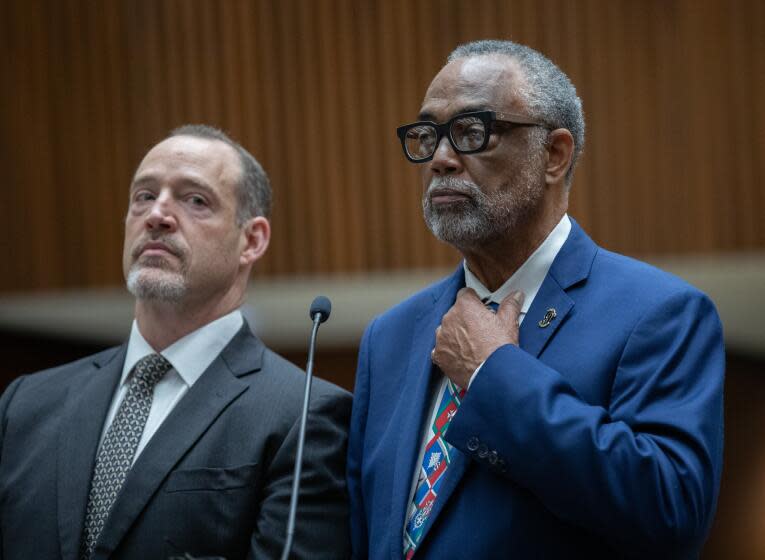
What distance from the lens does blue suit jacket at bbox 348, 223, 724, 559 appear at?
5.36 feet

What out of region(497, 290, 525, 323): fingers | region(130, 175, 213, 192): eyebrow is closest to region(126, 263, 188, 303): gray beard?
region(130, 175, 213, 192): eyebrow

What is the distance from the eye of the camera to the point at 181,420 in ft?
7.32

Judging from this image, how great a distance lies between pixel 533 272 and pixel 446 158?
279 millimetres

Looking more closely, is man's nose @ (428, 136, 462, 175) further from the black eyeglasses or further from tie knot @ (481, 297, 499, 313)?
tie knot @ (481, 297, 499, 313)

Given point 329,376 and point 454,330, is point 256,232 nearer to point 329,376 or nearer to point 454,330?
point 454,330

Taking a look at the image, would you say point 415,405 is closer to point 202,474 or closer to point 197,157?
point 202,474

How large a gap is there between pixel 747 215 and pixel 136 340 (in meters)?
2.84

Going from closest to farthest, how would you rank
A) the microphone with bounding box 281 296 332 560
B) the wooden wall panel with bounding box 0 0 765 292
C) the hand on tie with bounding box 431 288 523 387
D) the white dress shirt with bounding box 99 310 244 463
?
the microphone with bounding box 281 296 332 560 < the hand on tie with bounding box 431 288 523 387 < the white dress shirt with bounding box 99 310 244 463 < the wooden wall panel with bounding box 0 0 765 292

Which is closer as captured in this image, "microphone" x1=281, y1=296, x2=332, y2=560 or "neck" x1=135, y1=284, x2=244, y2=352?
"microphone" x1=281, y1=296, x2=332, y2=560

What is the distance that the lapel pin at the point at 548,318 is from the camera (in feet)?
6.16

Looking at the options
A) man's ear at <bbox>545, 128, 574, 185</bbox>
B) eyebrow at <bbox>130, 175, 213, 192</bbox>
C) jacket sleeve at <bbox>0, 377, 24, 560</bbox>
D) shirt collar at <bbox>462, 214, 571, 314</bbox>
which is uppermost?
man's ear at <bbox>545, 128, 574, 185</bbox>

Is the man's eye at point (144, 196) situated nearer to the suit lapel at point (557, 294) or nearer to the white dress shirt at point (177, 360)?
the white dress shirt at point (177, 360)

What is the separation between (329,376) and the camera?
15.4ft

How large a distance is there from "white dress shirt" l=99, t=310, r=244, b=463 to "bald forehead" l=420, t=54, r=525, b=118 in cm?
77
